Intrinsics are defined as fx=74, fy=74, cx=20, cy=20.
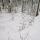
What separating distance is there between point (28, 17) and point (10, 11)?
445 mm

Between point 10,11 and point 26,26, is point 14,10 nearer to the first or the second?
point 10,11

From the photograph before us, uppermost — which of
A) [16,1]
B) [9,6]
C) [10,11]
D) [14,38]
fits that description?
[16,1]

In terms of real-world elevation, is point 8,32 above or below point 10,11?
below

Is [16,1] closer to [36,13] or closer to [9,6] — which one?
[9,6]

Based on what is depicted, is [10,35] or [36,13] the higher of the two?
[36,13]

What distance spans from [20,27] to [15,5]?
637mm

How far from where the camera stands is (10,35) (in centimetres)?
97

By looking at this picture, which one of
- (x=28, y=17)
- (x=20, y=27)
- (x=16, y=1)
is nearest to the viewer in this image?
(x=20, y=27)

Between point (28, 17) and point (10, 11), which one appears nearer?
point (28, 17)

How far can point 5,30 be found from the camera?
3.59 feet

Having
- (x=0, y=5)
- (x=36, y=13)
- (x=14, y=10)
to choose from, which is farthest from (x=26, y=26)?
(x=0, y=5)

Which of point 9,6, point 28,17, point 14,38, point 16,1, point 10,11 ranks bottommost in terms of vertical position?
point 14,38

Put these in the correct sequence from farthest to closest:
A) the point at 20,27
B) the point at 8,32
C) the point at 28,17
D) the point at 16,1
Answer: the point at 16,1, the point at 28,17, the point at 20,27, the point at 8,32

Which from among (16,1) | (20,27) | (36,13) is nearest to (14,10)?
(16,1)
